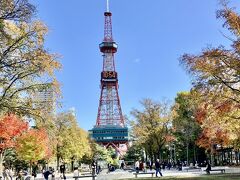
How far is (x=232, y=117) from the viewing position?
21422 millimetres

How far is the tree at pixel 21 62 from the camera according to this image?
1417 cm

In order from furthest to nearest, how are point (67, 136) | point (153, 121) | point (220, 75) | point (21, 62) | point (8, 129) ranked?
1. point (67, 136)
2. point (153, 121)
3. point (8, 129)
4. point (220, 75)
5. point (21, 62)

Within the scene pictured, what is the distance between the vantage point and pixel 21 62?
14922mm

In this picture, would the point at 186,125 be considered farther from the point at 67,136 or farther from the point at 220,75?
the point at 220,75

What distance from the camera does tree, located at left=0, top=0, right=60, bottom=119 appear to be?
1417 cm

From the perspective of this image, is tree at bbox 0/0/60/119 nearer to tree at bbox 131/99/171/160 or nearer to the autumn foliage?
the autumn foliage

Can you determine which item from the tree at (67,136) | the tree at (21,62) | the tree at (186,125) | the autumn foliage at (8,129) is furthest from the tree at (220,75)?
the tree at (67,136)

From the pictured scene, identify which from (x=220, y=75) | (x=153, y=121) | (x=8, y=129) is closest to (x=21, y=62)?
(x=220, y=75)

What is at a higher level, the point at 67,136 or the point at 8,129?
the point at 8,129

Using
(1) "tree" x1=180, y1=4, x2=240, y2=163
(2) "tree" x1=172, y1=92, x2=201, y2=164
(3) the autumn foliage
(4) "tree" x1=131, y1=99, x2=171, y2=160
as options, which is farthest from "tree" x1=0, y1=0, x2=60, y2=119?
(2) "tree" x1=172, y1=92, x2=201, y2=164

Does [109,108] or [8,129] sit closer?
[8,129]

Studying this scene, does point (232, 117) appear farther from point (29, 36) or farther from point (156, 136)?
point (156, 136)

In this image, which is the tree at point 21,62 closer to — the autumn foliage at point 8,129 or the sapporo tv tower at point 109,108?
the autumn foliage at point 8,129

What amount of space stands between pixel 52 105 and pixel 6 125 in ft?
53.5
